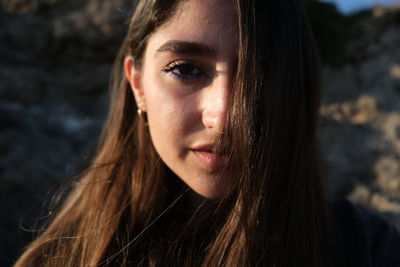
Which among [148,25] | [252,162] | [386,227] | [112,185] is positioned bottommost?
[112,185]

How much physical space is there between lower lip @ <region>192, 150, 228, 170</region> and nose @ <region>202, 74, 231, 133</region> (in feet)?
0.25

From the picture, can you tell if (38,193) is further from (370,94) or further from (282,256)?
(370,94)

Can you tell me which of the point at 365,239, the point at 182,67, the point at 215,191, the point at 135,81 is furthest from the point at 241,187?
the point at 135,81

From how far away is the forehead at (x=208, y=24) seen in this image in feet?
3.45

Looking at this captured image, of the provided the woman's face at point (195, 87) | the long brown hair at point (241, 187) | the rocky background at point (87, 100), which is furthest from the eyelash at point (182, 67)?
the rocky background at point (87, 100)

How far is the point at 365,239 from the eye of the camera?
1.22m

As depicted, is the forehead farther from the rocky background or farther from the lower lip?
the rocky background

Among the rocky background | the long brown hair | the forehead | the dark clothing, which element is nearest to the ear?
the long brown hair

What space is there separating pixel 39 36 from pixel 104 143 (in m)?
2.63

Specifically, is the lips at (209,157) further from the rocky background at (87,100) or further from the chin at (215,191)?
the rocky background at (87,100)

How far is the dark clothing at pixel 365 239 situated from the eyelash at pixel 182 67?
651mm

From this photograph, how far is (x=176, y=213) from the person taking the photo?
4.34 ft

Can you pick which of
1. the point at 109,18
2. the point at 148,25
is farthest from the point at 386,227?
the point at 109,18

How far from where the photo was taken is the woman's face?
105cm
